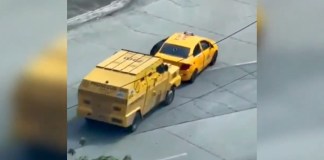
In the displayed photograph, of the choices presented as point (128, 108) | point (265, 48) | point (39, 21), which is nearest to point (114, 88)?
point (128, 108)

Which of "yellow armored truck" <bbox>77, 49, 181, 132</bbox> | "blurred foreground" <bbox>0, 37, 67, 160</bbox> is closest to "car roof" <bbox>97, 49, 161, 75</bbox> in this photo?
"yellow armored truck" <bbox>77, 49, 181, 132</bbox>

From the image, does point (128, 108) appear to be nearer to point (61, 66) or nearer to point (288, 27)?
point (61, 66)

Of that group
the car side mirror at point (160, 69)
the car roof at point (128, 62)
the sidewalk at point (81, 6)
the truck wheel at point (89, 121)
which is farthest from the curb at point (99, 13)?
the truck wheel at point (89, 121)

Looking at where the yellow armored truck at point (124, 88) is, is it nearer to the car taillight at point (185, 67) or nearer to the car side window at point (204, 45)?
the car taillight at point (185, 67)

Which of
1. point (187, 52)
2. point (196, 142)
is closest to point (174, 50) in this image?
point (187, 52)

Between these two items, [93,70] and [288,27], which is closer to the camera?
[93,70]

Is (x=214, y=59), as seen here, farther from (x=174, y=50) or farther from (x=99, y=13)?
(x=99, y=13)
